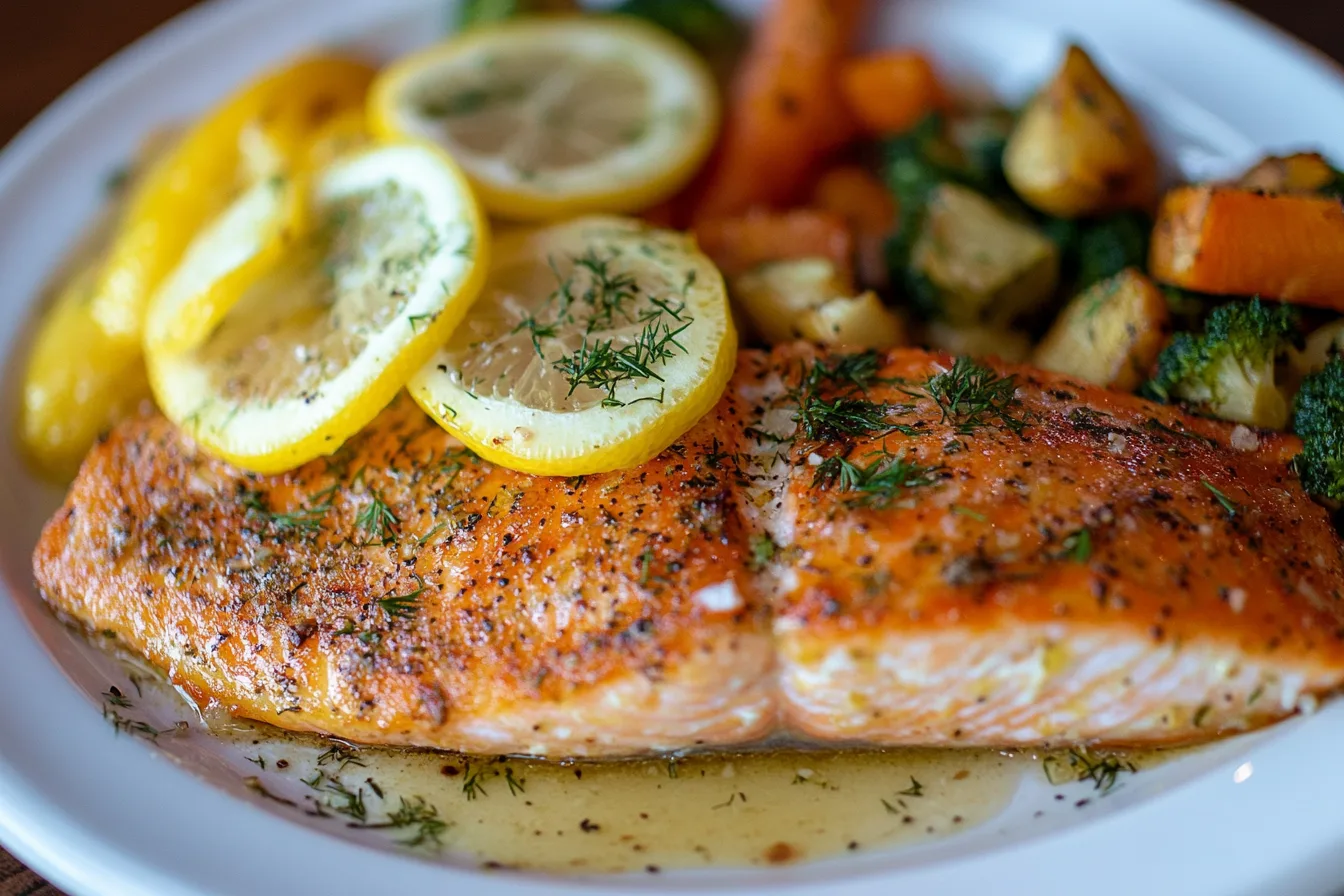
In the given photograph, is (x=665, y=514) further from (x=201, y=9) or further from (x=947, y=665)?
(x=201, y=9)

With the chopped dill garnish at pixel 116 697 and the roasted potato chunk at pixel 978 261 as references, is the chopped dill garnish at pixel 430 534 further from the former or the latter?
the roasted potato chunk at pixel 978 261

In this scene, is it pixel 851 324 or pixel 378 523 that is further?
pixel 851 324

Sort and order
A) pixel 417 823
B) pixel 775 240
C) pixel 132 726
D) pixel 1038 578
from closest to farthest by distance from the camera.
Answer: pixel 1038 578, pixel 417 823, pixel 132 726, pixel 775 240

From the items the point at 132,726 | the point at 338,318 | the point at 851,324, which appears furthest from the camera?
the point at 851,324

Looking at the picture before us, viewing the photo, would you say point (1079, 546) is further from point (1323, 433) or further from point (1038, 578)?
point (1323, 433)

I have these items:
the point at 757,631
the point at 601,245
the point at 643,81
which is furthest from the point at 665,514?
the point at 643,81

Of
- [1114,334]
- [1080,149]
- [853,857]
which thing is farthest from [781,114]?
[853,857]

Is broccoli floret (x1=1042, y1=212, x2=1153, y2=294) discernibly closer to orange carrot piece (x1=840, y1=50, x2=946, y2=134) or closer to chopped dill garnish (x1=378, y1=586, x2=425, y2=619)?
orange carrot piece (x1=840, y1=50, x2=946, y2=134)
